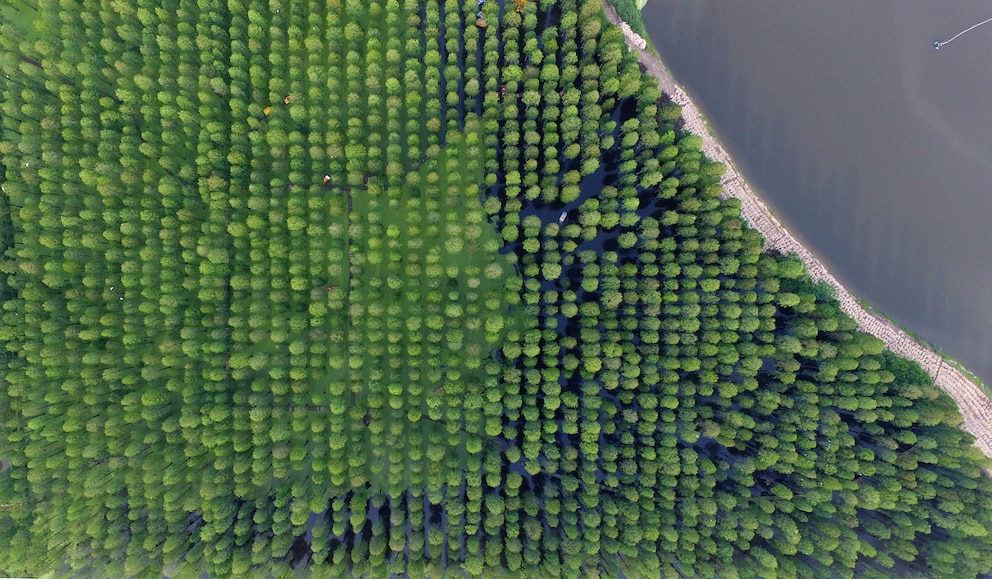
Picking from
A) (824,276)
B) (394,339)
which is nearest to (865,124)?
(824,276)

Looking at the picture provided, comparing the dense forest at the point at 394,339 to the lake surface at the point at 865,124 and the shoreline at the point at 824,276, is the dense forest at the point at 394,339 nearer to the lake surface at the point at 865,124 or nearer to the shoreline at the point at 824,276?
the shoreline at the point at 824,276

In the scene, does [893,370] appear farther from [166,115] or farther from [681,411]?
[166,115]

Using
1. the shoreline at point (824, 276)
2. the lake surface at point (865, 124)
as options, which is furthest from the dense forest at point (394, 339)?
the lake surface at point (865, 124)

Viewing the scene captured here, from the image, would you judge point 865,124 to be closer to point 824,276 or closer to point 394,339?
point 824,276

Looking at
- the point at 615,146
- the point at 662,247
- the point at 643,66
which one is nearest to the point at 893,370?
the point at 662,247

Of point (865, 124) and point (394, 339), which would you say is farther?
point (865, 124)

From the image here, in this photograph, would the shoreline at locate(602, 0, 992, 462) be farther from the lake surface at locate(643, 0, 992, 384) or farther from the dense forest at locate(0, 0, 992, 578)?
the dense forest at locate(0, 0, 992, 578)

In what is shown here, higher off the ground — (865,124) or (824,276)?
(865,124)
